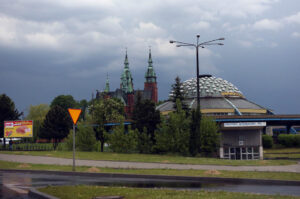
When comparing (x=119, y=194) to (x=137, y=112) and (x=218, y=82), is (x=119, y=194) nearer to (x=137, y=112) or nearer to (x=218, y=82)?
(x=137, y=112)

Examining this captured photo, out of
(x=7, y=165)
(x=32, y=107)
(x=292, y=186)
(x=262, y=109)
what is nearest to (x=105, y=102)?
(x=7, y=165)

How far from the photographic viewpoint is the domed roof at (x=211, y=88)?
293 feet

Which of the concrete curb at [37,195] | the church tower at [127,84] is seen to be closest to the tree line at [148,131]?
the concrete curb at [37,195]

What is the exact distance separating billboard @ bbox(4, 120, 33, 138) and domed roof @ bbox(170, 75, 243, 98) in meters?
49.0

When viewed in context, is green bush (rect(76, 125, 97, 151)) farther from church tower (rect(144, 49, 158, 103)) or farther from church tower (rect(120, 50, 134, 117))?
church tower (rect(144, 49, 158, 103))

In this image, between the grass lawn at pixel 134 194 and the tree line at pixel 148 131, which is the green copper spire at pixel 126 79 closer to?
the tree line at pixel 148 131

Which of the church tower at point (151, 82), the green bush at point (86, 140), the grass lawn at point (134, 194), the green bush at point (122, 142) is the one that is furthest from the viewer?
the church tower at point (151, 82)

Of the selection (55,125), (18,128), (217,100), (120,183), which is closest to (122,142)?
(18,128)

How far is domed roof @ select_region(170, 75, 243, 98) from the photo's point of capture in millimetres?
89188

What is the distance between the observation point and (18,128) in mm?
45156

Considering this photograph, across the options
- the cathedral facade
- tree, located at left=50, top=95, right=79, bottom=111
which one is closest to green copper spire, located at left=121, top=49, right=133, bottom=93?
the cathedral facade

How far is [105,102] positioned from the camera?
5003 cm

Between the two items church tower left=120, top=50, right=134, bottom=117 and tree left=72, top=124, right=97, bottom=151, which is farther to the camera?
church tower left=120, top=50, right=134, bottom=117

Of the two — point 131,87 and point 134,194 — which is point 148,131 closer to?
point 134,194
